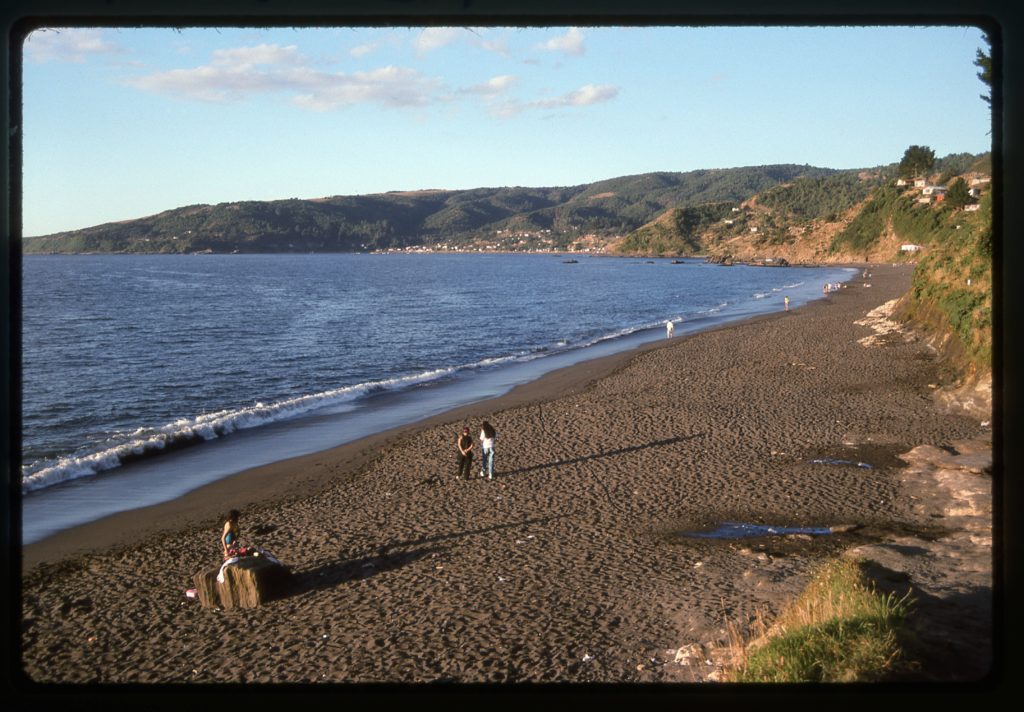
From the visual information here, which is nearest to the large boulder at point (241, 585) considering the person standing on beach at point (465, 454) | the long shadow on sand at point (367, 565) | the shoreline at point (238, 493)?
the long shadow on sand at point (367, 565)

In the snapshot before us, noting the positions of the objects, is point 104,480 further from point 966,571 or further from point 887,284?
point 887,284

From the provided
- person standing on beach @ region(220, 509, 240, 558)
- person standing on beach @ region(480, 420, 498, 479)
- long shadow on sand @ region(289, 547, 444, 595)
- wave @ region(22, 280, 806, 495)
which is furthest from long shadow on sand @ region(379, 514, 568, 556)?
wave @ region(22, 280, 806, 495)

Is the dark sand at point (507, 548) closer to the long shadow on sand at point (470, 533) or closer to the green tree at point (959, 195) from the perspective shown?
the long shadow on sand at point (470, 533)

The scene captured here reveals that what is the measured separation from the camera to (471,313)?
58.7m

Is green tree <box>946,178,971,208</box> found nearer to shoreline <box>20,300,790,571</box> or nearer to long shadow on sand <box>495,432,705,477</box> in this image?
shoreline <box>20,300,790,571</box>

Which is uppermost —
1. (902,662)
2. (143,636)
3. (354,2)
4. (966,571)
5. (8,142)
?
(354,2)

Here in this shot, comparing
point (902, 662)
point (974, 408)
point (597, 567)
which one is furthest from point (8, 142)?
point (974, 408)

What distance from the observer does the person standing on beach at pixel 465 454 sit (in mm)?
14469

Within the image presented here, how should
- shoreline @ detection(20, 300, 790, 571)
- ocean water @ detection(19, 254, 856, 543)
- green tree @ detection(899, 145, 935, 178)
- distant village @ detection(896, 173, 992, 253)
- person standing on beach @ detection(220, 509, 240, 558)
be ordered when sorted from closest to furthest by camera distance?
person standing on beach @ detection(220, 509, 240, 558), shoreline @ detection(20, 300, 790, 571), ocean water @ detection(19, 254, 856, 543), distant village @ detection(896, 173, 992, 253), green tree @ detection(899, 145, 935, 178)

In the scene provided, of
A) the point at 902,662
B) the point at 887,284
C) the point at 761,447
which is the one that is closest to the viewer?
the point at 902,662

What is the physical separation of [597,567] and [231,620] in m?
4.82

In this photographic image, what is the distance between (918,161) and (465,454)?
116 m

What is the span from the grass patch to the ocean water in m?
12.3

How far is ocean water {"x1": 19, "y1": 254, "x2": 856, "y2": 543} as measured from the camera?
57.6 ft
